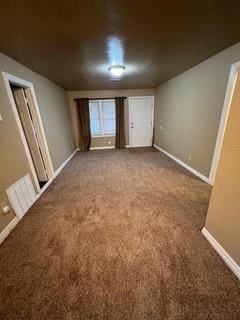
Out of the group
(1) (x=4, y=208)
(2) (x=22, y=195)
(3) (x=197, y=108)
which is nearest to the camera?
(1) (x=4, y=208)

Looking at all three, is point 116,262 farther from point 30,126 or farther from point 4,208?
point 30,126

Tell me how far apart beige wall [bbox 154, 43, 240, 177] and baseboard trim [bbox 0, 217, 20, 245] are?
3308 millimetres

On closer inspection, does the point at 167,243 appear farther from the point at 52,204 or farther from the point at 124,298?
the point at 52,204

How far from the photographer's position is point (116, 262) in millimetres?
1414

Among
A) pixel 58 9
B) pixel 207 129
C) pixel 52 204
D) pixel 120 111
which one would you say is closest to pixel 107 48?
pixel 58 9

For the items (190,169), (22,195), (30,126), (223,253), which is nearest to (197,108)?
(190,169)

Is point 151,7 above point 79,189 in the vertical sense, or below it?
above

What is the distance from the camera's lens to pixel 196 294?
3.73 ft

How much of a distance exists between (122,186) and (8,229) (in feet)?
6.00

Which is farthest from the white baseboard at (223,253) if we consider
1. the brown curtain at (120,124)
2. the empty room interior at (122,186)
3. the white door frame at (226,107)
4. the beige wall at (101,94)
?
the beige wall at (101,94)

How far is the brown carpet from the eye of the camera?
1.08m

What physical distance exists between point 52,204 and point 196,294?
218 centimetres

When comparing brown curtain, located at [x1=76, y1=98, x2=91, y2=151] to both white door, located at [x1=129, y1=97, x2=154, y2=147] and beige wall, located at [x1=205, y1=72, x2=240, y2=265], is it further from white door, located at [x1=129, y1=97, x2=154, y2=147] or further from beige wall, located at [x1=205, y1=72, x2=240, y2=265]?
beige wall, located at [x1=205, y1=72, x2=240, y2=265]

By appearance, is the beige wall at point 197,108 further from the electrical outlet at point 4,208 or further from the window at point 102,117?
the electrical outlet at point 4,208
